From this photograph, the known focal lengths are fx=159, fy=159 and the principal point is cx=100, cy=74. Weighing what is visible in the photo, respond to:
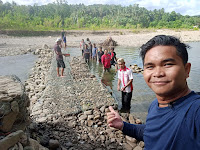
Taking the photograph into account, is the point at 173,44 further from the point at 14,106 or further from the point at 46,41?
the point at 46,41

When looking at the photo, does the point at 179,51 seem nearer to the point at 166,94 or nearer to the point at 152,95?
the point at 166,94

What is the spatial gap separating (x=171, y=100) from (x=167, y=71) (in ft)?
0.70

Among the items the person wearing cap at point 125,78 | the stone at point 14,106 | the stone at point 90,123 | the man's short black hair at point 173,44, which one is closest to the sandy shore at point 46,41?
the person wearing cap at point 125,78

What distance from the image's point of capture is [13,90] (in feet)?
9.14

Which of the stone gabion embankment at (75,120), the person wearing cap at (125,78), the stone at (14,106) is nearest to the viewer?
the stone at (14,106)

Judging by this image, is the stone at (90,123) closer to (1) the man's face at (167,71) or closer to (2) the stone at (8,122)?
(2) the stone at (8,122)

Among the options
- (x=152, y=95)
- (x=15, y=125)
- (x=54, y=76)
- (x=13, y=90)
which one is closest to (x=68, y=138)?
(x=15, y=125)

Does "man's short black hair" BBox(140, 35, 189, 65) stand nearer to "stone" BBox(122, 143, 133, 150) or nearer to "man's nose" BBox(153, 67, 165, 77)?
"man's nose" BBox(153, 67, 165, 77)

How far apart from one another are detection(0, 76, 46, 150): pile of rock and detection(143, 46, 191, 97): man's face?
217cm

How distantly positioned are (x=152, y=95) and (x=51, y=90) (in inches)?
173

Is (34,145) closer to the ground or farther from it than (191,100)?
closer to the ground

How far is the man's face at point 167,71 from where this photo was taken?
1.11 meters

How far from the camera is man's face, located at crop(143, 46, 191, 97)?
43.6 inches

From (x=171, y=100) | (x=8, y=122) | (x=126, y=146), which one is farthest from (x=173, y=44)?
(x=126, y=146)
